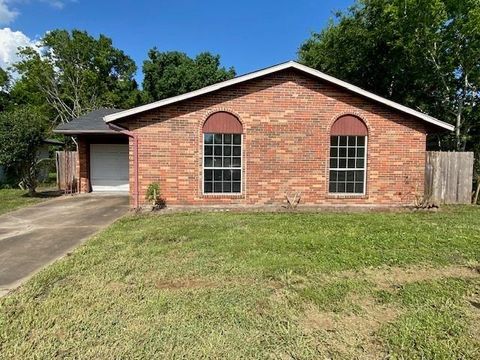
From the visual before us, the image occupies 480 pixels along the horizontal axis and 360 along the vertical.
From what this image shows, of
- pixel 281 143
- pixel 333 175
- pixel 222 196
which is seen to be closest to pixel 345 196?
pixel 333 175

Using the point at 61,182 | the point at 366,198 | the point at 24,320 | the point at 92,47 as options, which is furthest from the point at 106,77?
the point at 24,320

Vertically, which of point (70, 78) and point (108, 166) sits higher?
point (70, 78)

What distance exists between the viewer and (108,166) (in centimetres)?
1498

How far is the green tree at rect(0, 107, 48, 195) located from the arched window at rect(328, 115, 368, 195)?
12.0 m

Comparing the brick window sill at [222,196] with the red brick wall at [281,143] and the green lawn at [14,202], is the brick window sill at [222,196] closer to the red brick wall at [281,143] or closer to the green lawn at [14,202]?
the red brick wall at [281,143]

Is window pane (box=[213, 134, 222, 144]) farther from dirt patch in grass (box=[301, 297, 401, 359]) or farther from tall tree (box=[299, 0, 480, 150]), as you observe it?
tall tree (box=[299, 0, 480, 150])

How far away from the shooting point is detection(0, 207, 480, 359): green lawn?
118 inches

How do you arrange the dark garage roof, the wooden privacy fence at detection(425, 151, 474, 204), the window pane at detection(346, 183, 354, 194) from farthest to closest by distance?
the dark garage roof
the wooden privacy fence at detection(425, 151, 474, 204)
the window pane at detection(346, 183, 354, 194)

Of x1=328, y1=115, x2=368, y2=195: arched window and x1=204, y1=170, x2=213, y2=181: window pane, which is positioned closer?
x1=204, y1=170, x2=213, y2=181: window pane

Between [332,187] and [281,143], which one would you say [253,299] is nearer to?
[281,143]

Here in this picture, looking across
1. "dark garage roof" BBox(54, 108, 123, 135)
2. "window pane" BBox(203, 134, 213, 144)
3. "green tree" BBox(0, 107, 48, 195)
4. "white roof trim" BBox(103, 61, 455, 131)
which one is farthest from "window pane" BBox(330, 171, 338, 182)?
"green tree" BBox(0, 107, 48, 195)

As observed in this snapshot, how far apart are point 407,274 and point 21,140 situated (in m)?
14.4

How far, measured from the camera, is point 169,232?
7125 millimetres

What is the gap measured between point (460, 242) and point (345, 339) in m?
4.72
